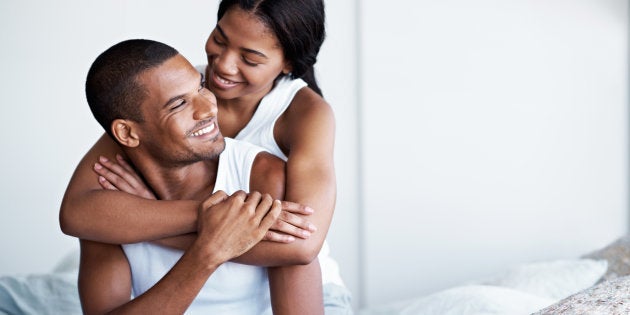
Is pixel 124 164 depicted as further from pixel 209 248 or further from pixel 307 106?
pixel 307 106

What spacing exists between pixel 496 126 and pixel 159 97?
249 centimetres

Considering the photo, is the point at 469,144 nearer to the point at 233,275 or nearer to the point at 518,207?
the point at 518,207

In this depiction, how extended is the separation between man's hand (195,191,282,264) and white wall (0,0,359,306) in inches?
88.1

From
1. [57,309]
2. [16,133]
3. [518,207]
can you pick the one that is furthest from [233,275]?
[518,207]

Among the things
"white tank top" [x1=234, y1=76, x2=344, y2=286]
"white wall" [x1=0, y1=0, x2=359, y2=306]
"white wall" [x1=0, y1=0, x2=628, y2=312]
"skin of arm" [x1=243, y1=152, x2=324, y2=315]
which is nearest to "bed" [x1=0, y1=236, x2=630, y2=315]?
"white tank top" [x1=234, y1=76, x2=344, y2=286]

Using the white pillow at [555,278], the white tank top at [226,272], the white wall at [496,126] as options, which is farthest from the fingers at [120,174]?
the white wall at [496,126]

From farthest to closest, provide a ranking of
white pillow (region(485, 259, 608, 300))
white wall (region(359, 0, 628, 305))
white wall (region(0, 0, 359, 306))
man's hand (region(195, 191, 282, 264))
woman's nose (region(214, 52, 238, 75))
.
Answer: white wall (region(359, 0, 628, 305)), white wall (region(0, 0, 359, 306)), white pillow (region(485, 259, 608, 300)), woman's nose (region(214, 52, 238, 75)), man's hand (region(195, 191, 282, 264))

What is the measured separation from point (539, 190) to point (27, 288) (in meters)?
2.33

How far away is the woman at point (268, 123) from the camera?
1.85 m

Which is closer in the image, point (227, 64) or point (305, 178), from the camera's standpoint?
point (305, 178)

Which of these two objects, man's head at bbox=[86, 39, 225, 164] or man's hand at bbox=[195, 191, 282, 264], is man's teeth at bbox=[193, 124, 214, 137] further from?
man's hand at bbox=[195, 191, 282, 264]

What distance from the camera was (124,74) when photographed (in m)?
1.80

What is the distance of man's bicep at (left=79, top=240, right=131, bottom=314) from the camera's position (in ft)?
6.37

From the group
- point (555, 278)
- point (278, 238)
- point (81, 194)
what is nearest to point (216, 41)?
point (81, 194)
